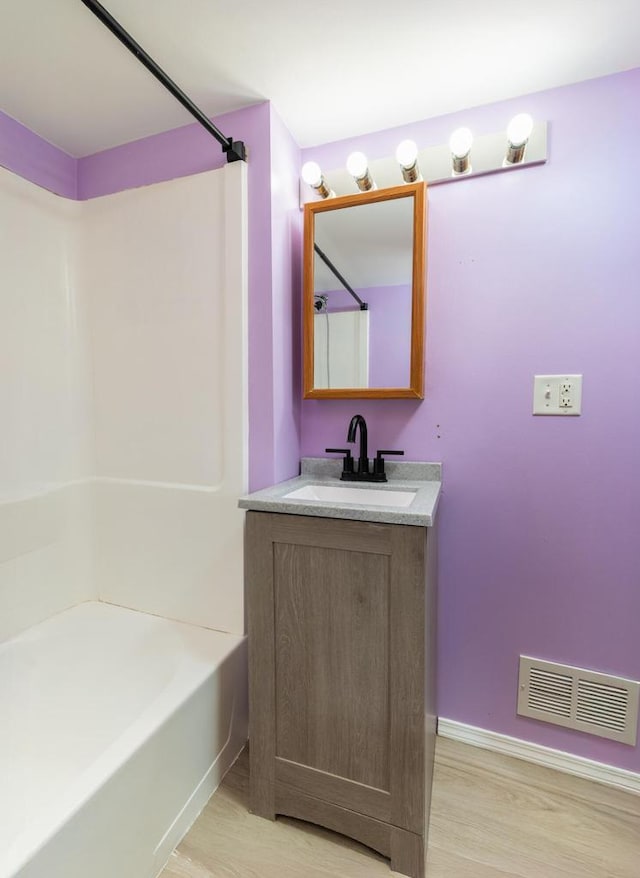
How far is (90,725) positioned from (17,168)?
204 cm

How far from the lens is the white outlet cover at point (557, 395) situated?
1354mm

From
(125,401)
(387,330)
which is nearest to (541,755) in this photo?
(387,330)

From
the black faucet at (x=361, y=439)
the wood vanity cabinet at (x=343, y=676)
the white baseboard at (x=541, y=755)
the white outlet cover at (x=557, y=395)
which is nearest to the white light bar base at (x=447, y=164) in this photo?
the white outlet cover at (x=557, y=395)

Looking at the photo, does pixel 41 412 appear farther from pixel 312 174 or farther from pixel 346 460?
pixel 312 174

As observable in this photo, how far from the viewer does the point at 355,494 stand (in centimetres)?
153

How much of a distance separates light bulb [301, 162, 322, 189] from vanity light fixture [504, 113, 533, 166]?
65 centimetres

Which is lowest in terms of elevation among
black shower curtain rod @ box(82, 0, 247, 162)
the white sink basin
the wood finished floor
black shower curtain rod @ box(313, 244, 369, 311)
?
the wood finished floor

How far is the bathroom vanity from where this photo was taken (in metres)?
1.06

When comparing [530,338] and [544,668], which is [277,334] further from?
[544,668]

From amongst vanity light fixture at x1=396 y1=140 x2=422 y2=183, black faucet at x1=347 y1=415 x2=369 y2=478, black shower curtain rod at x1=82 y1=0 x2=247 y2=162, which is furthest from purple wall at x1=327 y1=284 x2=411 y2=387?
black shower curtain rod at x1=82 y1=0 x2=247 y2=162

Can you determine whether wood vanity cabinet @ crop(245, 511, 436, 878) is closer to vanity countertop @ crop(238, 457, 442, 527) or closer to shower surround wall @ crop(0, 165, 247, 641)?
vanity countertop @ crop(238, 457, 442, 527)

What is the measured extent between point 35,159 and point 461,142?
163 centimetres

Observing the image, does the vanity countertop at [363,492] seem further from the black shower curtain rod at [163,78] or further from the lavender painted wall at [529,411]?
the black shower curtain rod at [163,78]

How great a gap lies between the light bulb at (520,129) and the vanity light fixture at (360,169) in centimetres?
47
